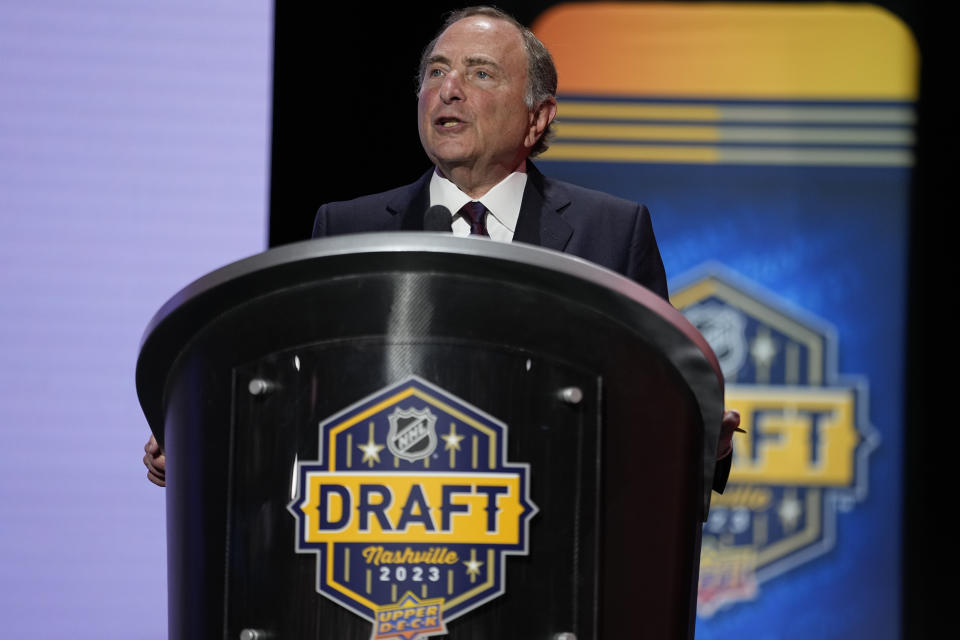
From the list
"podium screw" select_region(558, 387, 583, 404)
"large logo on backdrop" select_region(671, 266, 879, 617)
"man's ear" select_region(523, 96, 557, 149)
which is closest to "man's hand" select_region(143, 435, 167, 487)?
"podium screw" select_region(558, 387, 583, 404)

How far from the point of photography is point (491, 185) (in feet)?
4.92

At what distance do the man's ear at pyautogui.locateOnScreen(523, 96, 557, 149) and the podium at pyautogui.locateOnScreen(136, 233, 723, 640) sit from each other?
2.46ft

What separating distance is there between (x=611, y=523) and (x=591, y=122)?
8.89 feet

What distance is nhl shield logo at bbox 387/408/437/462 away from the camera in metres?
Result: 0.82

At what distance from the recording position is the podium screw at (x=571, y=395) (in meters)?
0.84

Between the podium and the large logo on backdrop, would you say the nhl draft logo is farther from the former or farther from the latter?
the large logo on backdrop

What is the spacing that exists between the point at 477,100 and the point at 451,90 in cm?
5

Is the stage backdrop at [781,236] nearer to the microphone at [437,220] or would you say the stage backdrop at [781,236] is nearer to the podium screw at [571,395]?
the microphone at [437,220]

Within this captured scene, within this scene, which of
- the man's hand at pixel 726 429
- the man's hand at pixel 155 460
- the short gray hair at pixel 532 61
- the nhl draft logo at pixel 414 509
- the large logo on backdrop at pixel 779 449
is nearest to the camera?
the nhl draft logo at pixel 414 509

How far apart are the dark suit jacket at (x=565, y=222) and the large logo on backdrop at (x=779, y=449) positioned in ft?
6.41

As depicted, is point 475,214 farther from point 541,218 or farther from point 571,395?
point 571,395

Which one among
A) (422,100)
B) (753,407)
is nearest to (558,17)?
(753,407)

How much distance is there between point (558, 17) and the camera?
11.2 ft

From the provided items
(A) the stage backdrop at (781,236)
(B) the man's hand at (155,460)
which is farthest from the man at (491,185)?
(A) the stage backdrop at (781,236)
